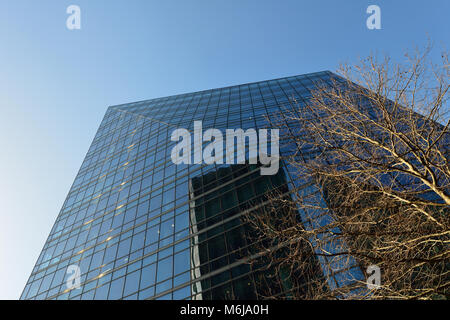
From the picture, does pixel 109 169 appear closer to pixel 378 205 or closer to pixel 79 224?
pixel 79 224

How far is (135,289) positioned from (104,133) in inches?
1201

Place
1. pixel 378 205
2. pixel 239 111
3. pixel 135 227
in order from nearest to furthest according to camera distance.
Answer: pixel 378 205, pixel 135 227, pixel 239 111

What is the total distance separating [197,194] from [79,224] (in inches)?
554

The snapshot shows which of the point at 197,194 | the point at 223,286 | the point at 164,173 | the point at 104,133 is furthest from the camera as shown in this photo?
the point at 104,133

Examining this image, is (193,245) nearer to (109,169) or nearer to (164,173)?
(164,173)

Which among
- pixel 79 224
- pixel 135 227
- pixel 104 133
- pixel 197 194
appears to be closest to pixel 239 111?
pixel 197 194

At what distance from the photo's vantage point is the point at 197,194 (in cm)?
2081

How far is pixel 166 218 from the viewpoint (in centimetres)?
2112

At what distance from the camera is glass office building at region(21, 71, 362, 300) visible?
15469 mm

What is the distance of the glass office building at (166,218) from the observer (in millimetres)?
15469

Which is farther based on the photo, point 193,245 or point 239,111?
point 239,111

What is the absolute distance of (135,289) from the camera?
18.0 metres
